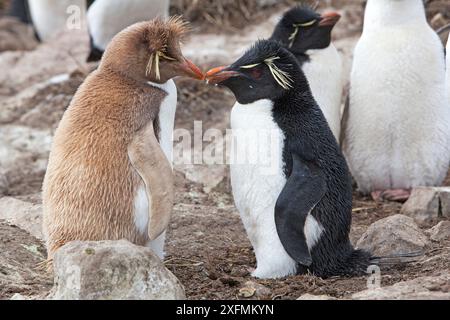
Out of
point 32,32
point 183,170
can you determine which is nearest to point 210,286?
point 183,170

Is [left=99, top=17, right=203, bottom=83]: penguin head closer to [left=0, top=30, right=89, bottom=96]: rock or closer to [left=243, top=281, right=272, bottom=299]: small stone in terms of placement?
[left=243, top=281, right=272, bottom=299]: small stone

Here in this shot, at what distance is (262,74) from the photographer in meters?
4.11

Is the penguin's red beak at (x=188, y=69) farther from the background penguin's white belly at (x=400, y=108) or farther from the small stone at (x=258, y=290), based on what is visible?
the background penguin's white belly at (x=400, y=108)

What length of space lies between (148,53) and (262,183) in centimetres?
75

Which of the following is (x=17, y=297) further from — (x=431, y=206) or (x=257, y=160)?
(x=431, y=206)

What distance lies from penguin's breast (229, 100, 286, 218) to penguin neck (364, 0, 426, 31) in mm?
1735

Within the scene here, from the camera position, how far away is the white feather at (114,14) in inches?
307

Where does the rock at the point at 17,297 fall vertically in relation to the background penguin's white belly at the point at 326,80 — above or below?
below

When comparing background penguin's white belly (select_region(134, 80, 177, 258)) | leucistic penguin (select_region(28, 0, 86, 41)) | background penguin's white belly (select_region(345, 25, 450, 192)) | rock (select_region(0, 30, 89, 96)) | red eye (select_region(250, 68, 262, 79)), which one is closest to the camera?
background penguin's white belly (select_region(134, 80, 177, 258))

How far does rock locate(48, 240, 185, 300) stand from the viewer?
126 inches

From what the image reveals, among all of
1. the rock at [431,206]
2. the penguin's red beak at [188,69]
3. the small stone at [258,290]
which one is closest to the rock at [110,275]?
the small stone at [258,290]

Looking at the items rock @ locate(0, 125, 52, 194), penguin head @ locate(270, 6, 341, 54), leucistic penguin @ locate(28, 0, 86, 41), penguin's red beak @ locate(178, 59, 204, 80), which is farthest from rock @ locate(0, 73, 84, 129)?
penguin's red beak @ locate(178, 59, 204, 80)

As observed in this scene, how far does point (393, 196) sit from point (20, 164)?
8.56 ft
